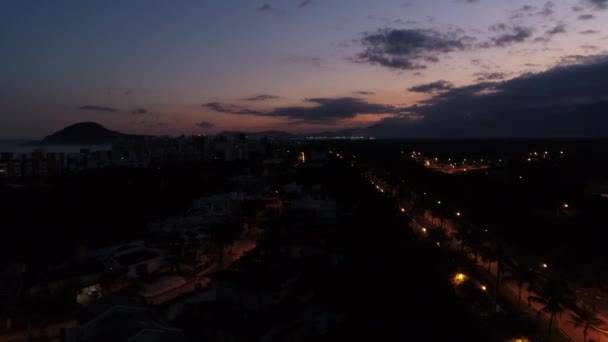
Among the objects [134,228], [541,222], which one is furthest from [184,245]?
[541,222]

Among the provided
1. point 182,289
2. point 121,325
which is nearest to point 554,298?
point 121,325

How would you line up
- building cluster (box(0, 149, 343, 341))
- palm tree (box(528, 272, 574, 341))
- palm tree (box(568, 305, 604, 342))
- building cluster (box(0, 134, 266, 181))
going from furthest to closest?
1. building cluster (box(0, 134, 266, 181))
2. palm tree (box(528, 272, 574, 341))
3. palm tree (box(568, 305, 604, 342))
4. building cluster (box(0, 149, 343, 341))

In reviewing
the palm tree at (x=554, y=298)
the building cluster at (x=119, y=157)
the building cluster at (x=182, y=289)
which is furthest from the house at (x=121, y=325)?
the building cluster at (x=119, y=157)

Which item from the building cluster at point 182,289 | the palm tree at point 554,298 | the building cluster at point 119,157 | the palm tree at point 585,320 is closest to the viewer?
the building cluster at point 182,289

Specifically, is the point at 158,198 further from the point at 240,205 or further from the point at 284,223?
the point at 284,223

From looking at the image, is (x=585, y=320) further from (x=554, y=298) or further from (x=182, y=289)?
(x=182, y=289)

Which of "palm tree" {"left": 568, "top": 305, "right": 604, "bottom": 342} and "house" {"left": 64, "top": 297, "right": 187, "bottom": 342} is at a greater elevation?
"house" {"left": 64, "top": 297, "right": 187, "bottom": 342}

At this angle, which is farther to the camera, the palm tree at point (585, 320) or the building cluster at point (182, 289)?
the palm tree at point (585, 320)

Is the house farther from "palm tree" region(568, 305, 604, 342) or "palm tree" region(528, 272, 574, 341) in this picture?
"palm tree" region(568, 305, 604, 342)

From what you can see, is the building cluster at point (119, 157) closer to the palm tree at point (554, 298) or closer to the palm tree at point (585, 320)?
the palm tree at point (554, 298)

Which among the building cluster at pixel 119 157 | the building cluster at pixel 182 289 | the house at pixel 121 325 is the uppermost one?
the building cluster at pixel 119 157

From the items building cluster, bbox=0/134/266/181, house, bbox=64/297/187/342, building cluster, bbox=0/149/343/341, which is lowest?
building cluster, bbox=0/149/343/341

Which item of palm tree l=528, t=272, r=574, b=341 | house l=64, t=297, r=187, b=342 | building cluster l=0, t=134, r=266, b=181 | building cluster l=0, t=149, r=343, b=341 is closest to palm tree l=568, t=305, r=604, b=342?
palm tree l=528, t=272, r=574, b=341
